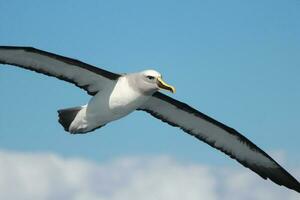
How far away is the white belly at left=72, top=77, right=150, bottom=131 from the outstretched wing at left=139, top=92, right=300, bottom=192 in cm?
201

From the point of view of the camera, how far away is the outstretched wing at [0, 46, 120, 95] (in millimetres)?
16094

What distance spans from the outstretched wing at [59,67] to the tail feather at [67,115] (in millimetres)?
601

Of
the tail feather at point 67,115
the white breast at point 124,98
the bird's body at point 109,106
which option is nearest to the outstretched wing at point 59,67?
the bird's body at point 109,106

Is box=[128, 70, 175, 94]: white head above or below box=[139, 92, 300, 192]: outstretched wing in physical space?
below

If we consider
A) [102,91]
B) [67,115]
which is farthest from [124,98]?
[67,115]

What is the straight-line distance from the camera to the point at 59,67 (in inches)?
653

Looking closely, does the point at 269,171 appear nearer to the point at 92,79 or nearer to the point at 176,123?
the point at 176,123

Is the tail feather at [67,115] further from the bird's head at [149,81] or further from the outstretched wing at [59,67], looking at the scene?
the bird's head at [149,81]

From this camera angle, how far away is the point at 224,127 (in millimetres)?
18578

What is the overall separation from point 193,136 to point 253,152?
1775 mm

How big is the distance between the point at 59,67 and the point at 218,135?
512 centimetres

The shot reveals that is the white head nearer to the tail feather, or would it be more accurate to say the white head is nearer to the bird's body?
the bird's body

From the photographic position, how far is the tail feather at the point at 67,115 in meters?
16.5

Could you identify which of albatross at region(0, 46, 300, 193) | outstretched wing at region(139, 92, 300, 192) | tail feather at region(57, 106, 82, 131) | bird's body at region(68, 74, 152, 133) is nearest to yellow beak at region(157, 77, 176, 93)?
albatross at region(0, 46, 300, 193)
